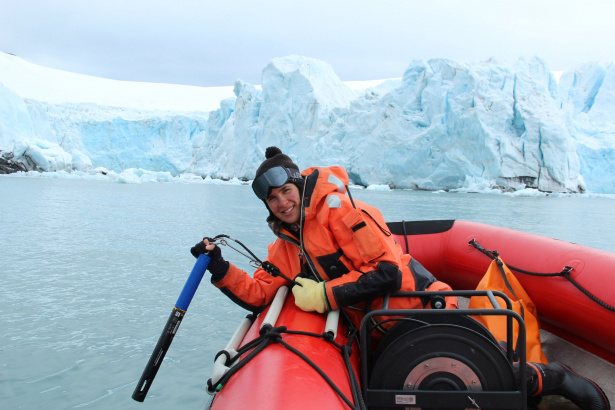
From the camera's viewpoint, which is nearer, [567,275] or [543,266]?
[567,275]

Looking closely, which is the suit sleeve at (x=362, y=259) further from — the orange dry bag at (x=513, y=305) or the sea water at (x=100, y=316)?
the sea water at (x=100, y=316)

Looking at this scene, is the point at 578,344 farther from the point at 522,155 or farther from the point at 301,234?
the point at 522,155

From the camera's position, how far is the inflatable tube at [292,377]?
3.33 ft

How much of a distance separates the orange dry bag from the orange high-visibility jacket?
42 centimetres

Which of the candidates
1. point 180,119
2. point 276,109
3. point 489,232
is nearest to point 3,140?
point 180,119

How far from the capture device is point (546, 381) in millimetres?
1523

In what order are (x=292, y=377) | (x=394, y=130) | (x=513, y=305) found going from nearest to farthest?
(x=292, y=377), (x=513, y=305), (x=394, y=130)

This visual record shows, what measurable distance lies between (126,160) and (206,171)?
244 inches

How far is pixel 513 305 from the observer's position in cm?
198

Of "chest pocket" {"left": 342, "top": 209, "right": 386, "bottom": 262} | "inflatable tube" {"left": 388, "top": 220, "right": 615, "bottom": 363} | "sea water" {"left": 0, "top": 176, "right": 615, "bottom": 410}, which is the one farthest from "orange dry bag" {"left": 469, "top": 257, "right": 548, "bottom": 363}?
"sea water" {"left": 0, "top": 176, "right": 615, "bottom": 410}

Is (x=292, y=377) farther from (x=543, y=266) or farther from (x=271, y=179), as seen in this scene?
(x=543, y=266)

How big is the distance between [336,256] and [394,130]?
19730mm

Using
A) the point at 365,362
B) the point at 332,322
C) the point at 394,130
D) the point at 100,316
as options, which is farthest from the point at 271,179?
the point at 394,130

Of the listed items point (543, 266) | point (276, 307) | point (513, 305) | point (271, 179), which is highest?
point (271, 179)
